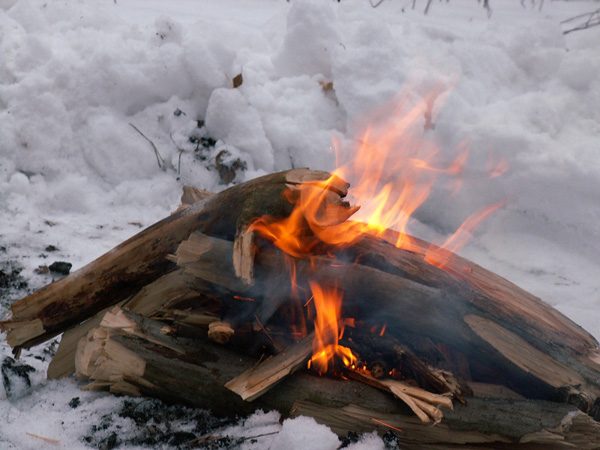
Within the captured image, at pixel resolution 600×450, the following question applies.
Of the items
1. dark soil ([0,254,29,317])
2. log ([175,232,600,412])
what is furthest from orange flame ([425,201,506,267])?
dark soil ([0,254,29,317])

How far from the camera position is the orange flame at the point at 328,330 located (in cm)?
233

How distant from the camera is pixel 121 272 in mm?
2650

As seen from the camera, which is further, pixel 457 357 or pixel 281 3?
pixel 281 3

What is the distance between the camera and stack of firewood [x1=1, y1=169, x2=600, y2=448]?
222 centimetres

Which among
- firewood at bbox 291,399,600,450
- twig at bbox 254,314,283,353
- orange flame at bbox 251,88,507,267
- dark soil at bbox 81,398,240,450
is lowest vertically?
dark soil at bbox 81,398,240,450

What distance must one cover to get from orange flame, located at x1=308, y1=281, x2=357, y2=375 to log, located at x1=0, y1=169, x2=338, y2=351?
1.41 feet

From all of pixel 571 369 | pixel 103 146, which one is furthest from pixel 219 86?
pixel 571 369

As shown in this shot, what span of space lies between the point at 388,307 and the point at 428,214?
2029 mm

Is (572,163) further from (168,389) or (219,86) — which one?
(168,389)

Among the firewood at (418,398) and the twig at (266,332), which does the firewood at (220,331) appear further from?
the firewood at (418,398)

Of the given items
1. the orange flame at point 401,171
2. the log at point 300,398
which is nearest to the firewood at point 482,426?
the log at point 300,398

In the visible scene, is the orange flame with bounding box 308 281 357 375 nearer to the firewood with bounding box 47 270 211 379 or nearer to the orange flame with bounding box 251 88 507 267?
the firewood with bounding box 47 270 211 379

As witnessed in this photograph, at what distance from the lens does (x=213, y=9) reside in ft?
23.2

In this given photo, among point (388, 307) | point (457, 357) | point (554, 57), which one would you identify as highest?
point (554, 57)
